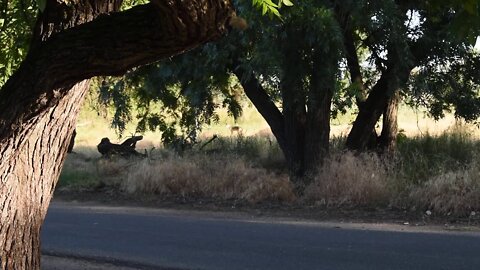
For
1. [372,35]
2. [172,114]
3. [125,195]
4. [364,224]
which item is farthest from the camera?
[172,114]

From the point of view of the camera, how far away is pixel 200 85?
600 inches

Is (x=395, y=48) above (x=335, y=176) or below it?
above

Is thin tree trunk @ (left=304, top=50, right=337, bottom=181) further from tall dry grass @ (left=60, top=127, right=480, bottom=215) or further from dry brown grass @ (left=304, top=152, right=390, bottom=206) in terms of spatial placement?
dry brown grass @ (left=304, top=152, right=390, bottom=206)

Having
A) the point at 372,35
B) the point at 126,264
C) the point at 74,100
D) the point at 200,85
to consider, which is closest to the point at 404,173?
the point at 372,35

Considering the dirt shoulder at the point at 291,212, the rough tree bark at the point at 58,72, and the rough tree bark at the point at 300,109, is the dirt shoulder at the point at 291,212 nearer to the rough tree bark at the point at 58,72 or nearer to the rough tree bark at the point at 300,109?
the rough tree bark at the point at 300,109

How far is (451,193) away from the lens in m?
12.7

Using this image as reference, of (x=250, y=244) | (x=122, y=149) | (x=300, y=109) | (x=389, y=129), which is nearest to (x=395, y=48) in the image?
(x=300, y=109)

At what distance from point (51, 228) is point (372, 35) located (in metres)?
7.06

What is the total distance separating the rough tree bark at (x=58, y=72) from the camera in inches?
123

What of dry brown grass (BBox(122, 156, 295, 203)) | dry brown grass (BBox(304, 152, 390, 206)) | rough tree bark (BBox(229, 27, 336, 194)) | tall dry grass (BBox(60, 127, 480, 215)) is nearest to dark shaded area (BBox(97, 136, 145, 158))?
tall dry grass (BBox(60, 127, 480, 215))

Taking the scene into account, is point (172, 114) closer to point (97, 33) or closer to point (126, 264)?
point (126, 264)

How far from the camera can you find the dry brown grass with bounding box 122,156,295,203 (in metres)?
14.6

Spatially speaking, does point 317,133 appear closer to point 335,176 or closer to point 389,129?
point 335,176

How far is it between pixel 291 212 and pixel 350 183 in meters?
1.37
